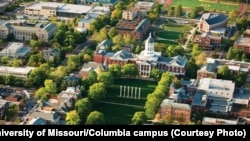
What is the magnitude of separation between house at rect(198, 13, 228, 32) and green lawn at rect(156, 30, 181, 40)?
7.16 ft

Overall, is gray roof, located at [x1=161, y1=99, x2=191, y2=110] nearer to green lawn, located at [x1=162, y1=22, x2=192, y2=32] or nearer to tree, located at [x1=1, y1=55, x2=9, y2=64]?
tree, located at [x1=1, y1=55, x2=9, y2=64]

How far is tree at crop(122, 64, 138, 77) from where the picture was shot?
37219 mm

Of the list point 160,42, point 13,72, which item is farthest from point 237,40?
point 13,72

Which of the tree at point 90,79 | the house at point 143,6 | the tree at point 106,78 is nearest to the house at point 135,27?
the house at point 143,6

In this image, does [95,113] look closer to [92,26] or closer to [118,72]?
[118,72]

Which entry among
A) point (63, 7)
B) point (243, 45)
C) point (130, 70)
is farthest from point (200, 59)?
point (63, 7)

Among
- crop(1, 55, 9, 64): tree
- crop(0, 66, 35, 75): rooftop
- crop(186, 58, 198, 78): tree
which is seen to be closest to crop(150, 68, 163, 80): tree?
crop(186, 58, 198, 78): tree

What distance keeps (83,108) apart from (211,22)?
20.0 metres

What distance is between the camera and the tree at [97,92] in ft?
108

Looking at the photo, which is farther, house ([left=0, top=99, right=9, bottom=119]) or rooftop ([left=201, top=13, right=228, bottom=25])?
→ rooftop ([left=201, top=13, right=228, bottom=25])

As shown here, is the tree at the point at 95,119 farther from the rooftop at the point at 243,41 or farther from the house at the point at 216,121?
the rooftop at the point at 243,41

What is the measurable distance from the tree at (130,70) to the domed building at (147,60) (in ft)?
2.14

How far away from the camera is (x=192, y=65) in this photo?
38312 millimetres

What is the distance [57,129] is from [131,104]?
1726cm
